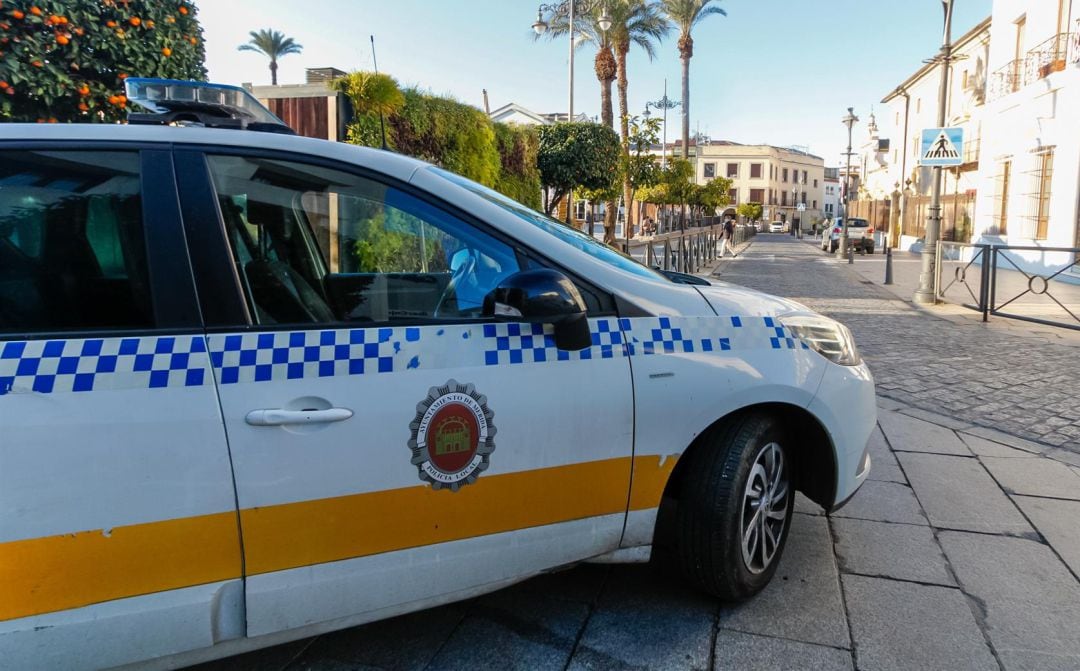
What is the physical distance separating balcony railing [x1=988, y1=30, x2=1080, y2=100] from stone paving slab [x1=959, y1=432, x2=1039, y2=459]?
16732 millimetres

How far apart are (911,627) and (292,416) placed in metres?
Result: 2.31

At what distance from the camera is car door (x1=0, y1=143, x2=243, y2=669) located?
1.81 metres

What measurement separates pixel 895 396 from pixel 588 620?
14.9 ft

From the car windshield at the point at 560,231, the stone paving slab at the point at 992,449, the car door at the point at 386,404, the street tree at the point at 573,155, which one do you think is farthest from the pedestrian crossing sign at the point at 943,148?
the car door at the point at 386,404

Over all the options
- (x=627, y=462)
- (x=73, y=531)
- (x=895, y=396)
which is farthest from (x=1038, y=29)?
(x=73, y=531)

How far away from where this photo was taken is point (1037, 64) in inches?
779

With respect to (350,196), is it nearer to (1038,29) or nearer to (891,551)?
(891,551)

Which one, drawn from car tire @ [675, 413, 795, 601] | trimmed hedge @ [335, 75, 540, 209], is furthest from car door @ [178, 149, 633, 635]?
trimmed hedge @ [335, 75, 540, 209]

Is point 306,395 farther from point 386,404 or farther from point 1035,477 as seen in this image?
point 1035,477

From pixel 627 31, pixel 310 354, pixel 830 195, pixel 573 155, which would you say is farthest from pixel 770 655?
pixel 830 195

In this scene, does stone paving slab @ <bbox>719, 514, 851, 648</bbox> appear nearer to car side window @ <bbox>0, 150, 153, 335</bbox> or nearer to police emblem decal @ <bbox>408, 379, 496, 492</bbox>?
police emblem decal @ <bbox>408, 379, 496, 492</bbox>

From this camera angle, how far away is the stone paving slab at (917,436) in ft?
16.2

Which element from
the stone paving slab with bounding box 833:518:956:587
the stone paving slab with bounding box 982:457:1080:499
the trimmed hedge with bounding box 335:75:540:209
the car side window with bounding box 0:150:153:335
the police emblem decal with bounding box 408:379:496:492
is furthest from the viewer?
the trimmed hedge with bounding box 335:75:540:209

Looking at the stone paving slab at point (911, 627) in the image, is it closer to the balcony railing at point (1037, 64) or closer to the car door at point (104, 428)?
the car door at point (104, 428)
